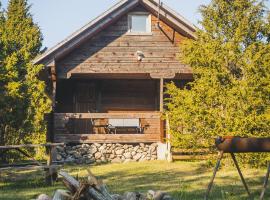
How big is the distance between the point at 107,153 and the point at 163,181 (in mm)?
7132

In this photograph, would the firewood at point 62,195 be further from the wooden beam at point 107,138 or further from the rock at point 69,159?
the wooden beam at point 107,138

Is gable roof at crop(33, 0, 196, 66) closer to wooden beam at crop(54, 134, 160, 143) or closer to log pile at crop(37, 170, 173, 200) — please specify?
wooden beam at crop(54, 134, 160, 143)

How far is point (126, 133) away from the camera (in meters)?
20.2

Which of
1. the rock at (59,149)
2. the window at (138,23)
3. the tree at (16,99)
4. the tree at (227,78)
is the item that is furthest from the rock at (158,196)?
the window at (138,23)

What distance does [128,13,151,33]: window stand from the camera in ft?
65.2

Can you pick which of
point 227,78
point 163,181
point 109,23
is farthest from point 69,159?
point 227,78

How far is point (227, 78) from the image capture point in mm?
13430

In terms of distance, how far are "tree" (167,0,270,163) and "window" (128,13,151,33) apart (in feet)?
19.5

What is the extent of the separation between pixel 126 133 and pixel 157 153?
220 centimetres

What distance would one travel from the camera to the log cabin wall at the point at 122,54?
1916cm

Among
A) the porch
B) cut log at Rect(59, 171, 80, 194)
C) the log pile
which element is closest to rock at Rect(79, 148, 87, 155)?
the porch

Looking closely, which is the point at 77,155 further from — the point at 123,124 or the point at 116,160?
the point at 123,124

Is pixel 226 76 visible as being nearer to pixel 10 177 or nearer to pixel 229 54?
pixel 229 54

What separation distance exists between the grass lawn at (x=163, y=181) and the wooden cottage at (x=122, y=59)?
11.4 feet
